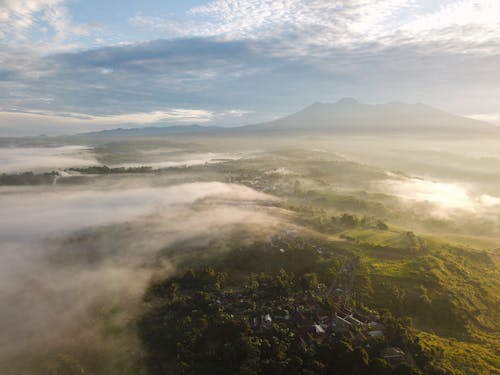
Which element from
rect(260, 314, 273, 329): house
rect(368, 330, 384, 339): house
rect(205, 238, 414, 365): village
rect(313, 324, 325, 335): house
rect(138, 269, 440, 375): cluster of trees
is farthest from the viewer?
rect(260, 314, 273, 329): house

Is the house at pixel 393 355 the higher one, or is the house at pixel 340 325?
the house at pixel 340 325

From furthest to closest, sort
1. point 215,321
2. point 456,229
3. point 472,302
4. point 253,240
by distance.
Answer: point 456,229 → point 253,240 → point 472,302 → point 215,321

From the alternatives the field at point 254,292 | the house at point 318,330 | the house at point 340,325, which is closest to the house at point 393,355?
the field at point 254,292

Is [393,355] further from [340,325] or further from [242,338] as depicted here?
[242,338]

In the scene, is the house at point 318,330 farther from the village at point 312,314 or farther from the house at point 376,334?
the house at point 376,334

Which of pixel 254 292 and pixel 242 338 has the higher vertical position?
pixel 242 338

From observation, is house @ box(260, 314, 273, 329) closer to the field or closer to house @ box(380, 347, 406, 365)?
the field

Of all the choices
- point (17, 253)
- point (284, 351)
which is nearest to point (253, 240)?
point (284, 351)

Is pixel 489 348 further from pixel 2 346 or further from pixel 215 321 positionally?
pixel 2 346

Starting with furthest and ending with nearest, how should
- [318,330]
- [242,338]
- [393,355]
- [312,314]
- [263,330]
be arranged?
[312,314], [263,330], [318,330], [242,338], [393,355]

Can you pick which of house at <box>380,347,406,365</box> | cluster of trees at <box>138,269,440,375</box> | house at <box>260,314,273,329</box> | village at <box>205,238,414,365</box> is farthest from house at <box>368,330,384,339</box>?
house at <box>260,314,273,329</box>

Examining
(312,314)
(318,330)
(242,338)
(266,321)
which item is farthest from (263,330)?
(312,314)
